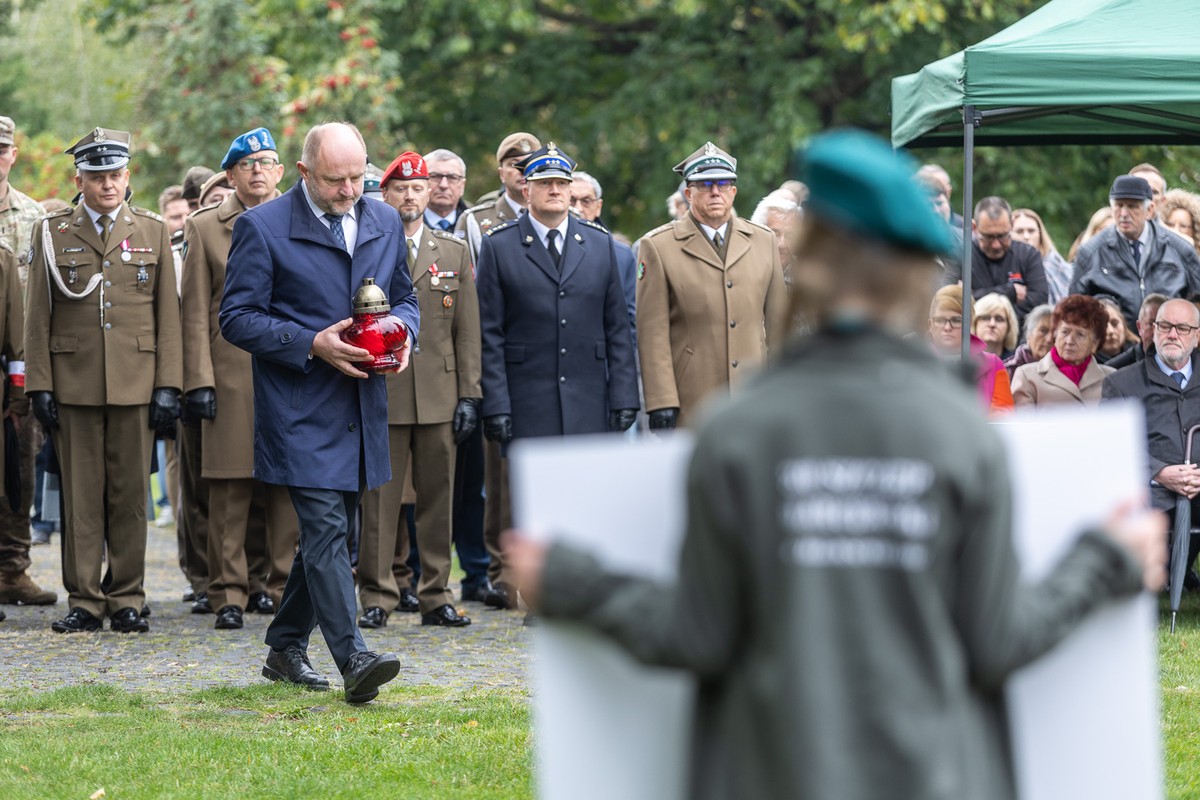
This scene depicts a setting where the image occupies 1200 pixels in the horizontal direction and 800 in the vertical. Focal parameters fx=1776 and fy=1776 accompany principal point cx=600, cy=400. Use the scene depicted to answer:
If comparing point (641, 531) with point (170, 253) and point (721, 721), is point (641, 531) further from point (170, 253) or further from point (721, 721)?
point (170, 253)

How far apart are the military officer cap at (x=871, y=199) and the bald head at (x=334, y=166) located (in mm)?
4438

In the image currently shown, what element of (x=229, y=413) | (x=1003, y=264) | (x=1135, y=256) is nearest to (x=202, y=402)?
(x=229, y=413)

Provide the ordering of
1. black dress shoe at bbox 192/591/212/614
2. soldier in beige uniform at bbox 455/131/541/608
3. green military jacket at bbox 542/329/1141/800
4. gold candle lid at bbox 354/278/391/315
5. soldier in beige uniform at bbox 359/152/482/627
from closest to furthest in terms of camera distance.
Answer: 1. green military jacket at bbox 542/329/1141/800
2. gold candle lid at bbox 354/278/391/315
3. soldier in beige uniform at bbox 359/152/482/627
4. black dress shoe at bbox 192/591/212/614
5. soldier in beige uniform at bbox 455/131/541/608

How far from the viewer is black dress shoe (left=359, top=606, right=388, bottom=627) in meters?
Result: 9.33

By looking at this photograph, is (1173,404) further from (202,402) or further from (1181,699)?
(202,402)

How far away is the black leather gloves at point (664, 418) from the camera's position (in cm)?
912

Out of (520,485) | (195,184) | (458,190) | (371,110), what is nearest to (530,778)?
(520,485)

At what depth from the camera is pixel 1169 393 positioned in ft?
31.4

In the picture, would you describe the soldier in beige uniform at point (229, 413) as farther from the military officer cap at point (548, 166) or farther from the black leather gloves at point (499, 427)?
the military officer cap at point (548, 166)

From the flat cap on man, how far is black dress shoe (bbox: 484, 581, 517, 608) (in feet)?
16.6

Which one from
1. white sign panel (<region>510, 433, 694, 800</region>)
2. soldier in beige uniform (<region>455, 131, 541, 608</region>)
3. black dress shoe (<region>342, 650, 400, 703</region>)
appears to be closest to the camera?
white sign panel (<region>510, 433, 694, 800</region>)

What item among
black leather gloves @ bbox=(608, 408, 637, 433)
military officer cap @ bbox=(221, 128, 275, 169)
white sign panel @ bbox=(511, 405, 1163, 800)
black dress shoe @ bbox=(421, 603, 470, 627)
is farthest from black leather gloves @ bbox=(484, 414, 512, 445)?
white sign panel @ bbox=(511, 405, 1163, 800)

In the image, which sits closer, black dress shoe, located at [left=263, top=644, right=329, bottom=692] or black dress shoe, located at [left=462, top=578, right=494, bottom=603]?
black dress shoe, located at [left=263, top=644, right=329, bottom=692]

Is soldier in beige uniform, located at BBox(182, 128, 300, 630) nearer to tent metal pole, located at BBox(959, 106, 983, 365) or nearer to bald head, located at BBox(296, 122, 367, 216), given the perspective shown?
bald head, located at BBox(296, 122, 367, 216)
